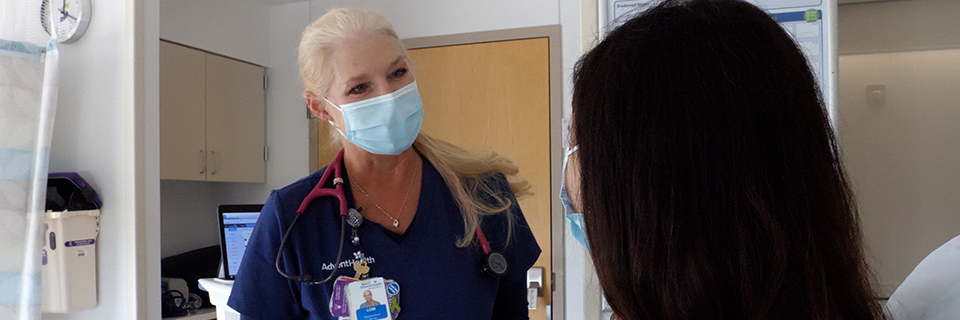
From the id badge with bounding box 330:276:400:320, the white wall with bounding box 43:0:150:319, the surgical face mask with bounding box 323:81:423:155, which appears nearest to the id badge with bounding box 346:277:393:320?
the id badge with bounding box 330:276:400:320

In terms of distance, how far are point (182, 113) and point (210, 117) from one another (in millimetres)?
166

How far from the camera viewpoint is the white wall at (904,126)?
2.69 m

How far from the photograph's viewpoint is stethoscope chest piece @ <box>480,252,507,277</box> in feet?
4.17

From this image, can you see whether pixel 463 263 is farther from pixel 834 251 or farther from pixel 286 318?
pixel 834 251

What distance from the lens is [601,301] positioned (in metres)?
1.53

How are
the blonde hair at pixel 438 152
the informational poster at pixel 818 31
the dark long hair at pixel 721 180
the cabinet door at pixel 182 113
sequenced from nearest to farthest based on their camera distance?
the dark long hair at pixel 721 180
the blonde hair at pixel 438 152
the informational poster at pixel 818 31
the cabinet door at pixel 182 113

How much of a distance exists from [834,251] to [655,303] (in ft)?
0.54

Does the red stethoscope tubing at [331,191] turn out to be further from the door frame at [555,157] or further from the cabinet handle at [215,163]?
the cabinet handle at [215,163]

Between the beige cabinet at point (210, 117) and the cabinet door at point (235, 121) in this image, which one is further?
the cabinet door at point (235, 121)

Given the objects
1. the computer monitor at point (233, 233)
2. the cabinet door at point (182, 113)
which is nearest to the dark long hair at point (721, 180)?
the computer monitor at point (233, 233)

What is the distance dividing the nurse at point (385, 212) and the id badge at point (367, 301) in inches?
1.3

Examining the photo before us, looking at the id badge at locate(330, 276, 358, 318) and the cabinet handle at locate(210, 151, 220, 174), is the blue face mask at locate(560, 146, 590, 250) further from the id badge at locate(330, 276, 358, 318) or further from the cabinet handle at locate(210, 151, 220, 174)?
the cabinet handle at locate(210, 151, 220, 174)

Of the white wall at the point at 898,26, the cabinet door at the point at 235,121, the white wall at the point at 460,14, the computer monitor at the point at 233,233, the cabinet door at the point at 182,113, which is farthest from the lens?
the cabinet door at the point at 235,121

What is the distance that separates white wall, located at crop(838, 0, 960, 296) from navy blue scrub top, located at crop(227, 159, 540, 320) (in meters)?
2.02
